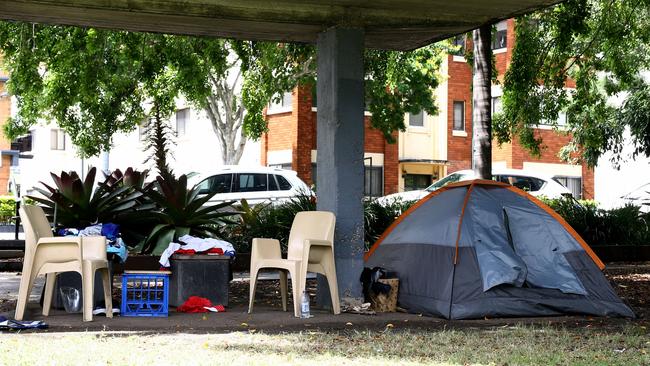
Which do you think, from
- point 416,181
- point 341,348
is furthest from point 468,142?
point 341,348

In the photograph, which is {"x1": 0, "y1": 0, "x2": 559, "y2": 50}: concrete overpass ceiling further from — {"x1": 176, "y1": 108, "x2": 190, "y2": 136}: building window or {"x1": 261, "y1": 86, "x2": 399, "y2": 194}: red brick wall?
{"x1": 176, "y1": 108, "x2": 190, "y2": 136}: building window

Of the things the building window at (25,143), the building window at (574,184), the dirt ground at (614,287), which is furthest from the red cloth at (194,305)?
the building window at (25,143)

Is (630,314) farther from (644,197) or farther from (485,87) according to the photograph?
(644,197)

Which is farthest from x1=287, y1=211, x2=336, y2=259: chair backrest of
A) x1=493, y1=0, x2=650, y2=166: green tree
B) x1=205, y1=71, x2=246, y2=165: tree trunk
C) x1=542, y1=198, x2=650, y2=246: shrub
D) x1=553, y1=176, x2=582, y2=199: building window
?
x1=553, y1=176, x2=582, y2=199: building window

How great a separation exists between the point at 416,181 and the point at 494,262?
2496cm

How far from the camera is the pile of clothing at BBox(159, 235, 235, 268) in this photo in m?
10.9

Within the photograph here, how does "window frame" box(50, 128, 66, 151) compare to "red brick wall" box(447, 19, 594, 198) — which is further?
"window frame" box(50, 128, 66, 151)

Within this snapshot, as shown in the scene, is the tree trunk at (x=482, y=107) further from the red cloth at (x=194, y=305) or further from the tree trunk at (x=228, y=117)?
the tree trunk at (x=228, y=117)

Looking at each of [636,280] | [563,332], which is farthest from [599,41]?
[563,332]

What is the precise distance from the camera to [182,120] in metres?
36.9

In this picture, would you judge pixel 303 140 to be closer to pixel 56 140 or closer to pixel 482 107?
pixel 482 107

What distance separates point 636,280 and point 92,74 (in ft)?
32.3

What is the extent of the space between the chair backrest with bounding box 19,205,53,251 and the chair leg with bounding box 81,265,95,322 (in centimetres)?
59

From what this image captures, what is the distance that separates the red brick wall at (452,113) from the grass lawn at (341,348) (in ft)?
87.0
